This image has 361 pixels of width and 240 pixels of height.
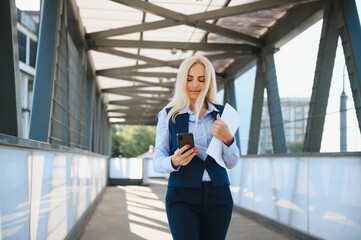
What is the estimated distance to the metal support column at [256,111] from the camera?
39.7 ft

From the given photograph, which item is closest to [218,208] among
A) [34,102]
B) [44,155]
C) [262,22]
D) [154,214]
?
[44,155]

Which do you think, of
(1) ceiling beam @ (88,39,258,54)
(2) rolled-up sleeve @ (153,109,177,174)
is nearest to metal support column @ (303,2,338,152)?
(1) ceiling beam @ (88,39,258,54)

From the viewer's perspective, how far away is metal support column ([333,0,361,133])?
6992mm

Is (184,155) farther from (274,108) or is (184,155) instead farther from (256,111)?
(256,111)

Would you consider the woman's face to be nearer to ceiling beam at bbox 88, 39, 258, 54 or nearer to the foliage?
ceiling beam at bbox 88, 39, 258, 54

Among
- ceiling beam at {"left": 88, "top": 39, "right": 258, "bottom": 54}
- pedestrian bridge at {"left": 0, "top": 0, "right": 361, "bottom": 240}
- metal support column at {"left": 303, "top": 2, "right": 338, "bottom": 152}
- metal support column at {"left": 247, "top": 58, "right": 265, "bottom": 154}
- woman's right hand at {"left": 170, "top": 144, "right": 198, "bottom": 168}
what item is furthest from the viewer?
metal support column at {"left": 247, "top": 58, "right": 265, "bottom": 154}

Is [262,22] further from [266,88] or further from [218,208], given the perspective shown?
[218,208]

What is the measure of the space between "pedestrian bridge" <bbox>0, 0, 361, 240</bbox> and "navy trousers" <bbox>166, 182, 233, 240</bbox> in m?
0.97

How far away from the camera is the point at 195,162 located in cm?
238

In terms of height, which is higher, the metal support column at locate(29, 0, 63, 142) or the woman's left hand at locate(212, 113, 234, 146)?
the metal support column at locate(29, 0, 63, 142)

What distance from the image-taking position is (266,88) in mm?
11320

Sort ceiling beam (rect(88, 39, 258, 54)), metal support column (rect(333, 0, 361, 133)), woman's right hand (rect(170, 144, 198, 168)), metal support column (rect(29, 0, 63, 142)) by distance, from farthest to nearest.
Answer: ceiling beam (rect(88, 39, 258, 54)) < metal support column (rect(333, 0, 361, 133)) < metal support column (rect(29, 0, 63, 142)) < woman's right hand (rect(170, 144, 198, 168))

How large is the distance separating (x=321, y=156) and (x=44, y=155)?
3.57 m

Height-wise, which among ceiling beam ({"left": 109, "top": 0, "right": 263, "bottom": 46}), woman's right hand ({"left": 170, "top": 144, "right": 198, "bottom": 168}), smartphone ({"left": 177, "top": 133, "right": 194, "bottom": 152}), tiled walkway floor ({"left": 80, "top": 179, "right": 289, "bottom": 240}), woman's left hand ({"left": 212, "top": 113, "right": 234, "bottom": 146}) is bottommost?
tiled walkway floor ({"left": 80, "top": 179, "right": 289, "bottom": 240})
